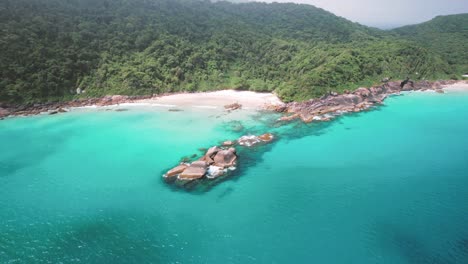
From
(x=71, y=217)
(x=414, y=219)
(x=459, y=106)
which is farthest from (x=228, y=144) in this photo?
(x=459, y=106)

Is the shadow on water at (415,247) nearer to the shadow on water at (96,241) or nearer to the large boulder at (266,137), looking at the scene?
the shadow on water at (96,241)

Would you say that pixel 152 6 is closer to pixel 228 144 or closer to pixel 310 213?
pixel 228 144

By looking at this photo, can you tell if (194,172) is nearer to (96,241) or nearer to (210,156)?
(210,156)

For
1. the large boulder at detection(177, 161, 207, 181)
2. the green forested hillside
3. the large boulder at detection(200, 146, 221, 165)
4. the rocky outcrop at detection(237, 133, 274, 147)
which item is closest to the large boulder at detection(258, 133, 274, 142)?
the rocky outcrop at detection(237, 133, 274, 147)

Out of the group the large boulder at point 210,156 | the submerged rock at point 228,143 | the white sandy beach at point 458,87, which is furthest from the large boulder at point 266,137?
the white sandy beach at point 458,87

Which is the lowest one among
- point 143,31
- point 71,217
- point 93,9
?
point 71,217

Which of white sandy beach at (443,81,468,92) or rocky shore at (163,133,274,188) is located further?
white sandy beach at (443,81,468,92)

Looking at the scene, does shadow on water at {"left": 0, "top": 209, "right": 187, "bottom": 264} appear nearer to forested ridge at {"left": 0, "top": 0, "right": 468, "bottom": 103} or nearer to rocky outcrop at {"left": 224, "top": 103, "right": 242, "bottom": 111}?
rocky outcrop at {"left": 224, "top": 103, "right": 242, "bottom": 111}
